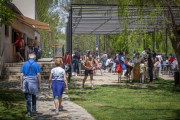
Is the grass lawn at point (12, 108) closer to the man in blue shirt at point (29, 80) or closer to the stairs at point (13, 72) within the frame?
the man in blue shirt at point (29, 80)

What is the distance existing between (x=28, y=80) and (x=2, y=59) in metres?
10.6

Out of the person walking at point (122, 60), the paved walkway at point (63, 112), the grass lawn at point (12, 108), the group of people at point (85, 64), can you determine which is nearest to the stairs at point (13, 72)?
the group of people at point (85, 64)

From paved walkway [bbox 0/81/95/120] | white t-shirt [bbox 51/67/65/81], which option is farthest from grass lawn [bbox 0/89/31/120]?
white t-shirt [bbox 51/67/65/81]

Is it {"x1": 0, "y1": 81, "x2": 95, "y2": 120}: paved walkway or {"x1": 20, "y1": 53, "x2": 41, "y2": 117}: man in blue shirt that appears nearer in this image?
{"x1": 0, "y1": 81, "x2": 95, "y2": 120}: paved walkway

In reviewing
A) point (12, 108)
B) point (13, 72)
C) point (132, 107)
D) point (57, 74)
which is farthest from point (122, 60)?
point (12, 108)

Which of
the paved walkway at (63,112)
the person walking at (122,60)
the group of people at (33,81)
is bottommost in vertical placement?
the paved walkway at (63,112)

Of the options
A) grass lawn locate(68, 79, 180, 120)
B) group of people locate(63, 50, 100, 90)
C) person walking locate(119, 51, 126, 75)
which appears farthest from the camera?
person walking locate(119, 51, 126, 75)

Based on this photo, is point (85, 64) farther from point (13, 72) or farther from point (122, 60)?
point (13, 72)

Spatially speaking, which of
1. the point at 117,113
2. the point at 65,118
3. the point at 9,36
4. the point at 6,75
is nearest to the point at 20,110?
the point at 65,118

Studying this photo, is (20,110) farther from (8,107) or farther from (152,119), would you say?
(152,119)

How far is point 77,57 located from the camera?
20.2 metres

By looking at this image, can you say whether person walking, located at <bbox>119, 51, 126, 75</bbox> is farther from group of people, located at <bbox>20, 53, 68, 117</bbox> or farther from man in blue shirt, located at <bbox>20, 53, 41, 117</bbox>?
man in blue shirt, located at <bbox>20, 53, 41, 117</bbox>

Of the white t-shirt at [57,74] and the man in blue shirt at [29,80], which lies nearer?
the man in blue shirt at [29,80]

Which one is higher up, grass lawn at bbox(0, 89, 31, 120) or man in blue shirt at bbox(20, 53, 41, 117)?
man in blue shirt at bbox(20, 53, 41, 117)
